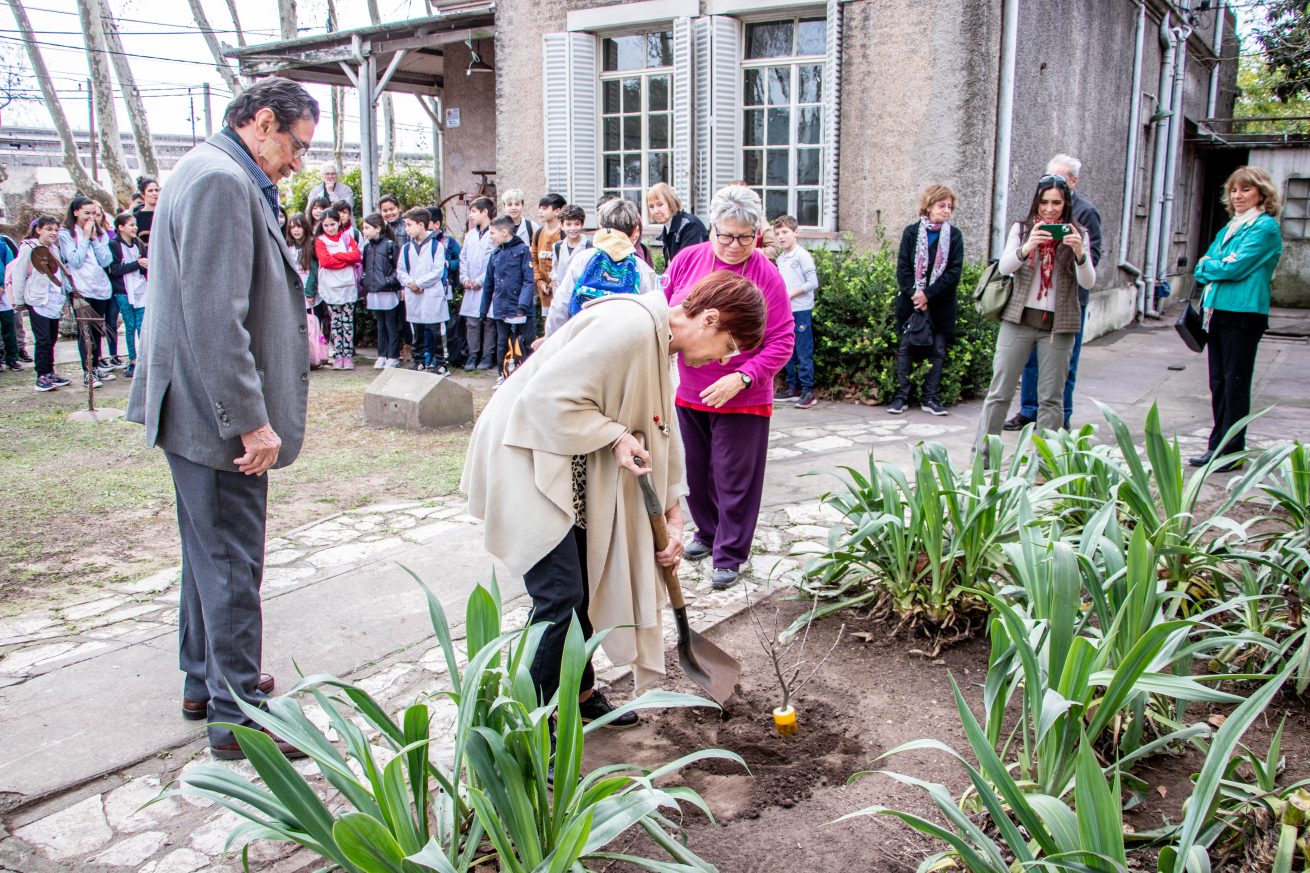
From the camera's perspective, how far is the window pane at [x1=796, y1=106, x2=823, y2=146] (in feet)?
34.8

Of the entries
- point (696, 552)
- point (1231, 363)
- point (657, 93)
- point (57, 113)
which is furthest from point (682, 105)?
point (57, 113)

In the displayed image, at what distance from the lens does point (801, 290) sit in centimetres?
852

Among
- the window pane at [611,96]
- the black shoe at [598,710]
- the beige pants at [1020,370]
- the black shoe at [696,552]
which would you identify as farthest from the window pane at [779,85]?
the black shoe at [598,710]

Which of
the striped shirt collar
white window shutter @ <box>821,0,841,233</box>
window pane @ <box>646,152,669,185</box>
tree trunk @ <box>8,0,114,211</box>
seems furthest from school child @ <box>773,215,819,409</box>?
tree trunk @ <box>8,0,114,211</box>

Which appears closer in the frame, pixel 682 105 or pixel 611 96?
pixel 682 105

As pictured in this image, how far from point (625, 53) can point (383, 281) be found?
3792 mm

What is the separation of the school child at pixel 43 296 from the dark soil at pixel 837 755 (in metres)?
8.91

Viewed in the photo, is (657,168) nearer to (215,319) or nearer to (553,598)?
(215,319)

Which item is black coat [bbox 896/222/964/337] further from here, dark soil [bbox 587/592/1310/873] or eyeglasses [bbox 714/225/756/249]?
dark soil [bbox 587/592/1310/873]

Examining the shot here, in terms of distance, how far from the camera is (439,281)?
10773 mm

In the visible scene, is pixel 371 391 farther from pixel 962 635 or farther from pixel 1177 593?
pixel 1177 593

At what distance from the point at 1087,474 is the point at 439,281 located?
8.02 metres

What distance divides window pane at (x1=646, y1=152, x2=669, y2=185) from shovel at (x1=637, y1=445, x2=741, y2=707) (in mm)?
8920

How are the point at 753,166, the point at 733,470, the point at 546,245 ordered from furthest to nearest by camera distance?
the point at 753,166
the point at 546,245
the point at 733,470
